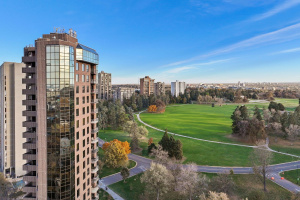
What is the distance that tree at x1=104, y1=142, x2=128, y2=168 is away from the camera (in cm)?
4112

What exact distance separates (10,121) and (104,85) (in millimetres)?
105552

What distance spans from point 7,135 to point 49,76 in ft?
90.3

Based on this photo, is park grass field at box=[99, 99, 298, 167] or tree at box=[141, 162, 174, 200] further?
park grass field at box=[99, 99, 298, 167]

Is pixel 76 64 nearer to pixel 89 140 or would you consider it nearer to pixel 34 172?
pixel 89 140

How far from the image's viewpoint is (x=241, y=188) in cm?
3278

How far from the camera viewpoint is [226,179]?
29.5m

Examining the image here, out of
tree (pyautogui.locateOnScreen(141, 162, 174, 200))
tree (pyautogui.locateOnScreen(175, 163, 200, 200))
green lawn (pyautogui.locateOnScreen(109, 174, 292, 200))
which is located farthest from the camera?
green lawn (pyautogui.locateOnScreen(109, 174, 292, 200))

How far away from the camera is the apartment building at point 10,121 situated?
40.9m

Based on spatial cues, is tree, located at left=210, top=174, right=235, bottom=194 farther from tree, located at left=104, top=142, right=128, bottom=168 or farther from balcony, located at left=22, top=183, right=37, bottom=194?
balcony, located at left=22, top=183, right=37, bottom=194

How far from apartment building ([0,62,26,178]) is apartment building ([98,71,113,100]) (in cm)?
10253

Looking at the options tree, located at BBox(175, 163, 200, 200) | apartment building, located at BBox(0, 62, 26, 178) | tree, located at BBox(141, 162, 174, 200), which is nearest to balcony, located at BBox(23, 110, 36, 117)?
tree, located at BBox(141, 162, 174, 200)

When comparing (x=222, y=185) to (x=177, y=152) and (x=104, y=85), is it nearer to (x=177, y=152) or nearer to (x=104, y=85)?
(x=177, y=152)

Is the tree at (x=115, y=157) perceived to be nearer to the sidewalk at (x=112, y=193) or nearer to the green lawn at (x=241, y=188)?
the green lawn at (x=241, y=188)

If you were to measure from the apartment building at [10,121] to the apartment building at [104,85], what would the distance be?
4037 inches
